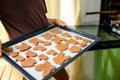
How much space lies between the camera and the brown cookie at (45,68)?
2.74ft

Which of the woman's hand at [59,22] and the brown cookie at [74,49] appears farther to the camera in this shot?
the woman's hand at [59,22]

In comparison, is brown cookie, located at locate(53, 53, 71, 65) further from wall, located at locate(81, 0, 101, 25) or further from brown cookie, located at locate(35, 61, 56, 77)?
wall, located at locate(81, 0, 101, 25)

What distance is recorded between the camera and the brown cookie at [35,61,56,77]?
836 millimetres

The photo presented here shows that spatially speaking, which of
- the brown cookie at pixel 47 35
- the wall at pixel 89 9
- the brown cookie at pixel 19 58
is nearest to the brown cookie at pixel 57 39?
the brown cookie at pixel 47 35

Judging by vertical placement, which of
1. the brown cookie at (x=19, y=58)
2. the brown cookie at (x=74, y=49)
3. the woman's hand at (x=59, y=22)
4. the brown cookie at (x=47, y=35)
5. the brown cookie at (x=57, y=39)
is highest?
the woman's hand at (x=59, y=22)

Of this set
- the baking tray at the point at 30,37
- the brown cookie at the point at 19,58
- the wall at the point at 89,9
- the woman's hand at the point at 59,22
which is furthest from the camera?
the wall at the point at 89,9

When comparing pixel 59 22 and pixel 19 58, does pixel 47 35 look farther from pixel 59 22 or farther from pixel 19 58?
pixel 19 58

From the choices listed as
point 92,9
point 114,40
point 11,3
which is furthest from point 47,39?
point 92,9

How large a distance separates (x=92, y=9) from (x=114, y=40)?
0.46m

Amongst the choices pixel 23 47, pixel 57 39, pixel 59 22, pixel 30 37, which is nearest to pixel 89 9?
pixel 59 22

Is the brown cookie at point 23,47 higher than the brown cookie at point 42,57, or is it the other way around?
the brown cookie at point 23,47

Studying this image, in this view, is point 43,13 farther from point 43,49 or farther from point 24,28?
point 43,49

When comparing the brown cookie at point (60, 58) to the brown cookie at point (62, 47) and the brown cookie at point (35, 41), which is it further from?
the brown cookie at point (35, 41)

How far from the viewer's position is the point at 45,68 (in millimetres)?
866
